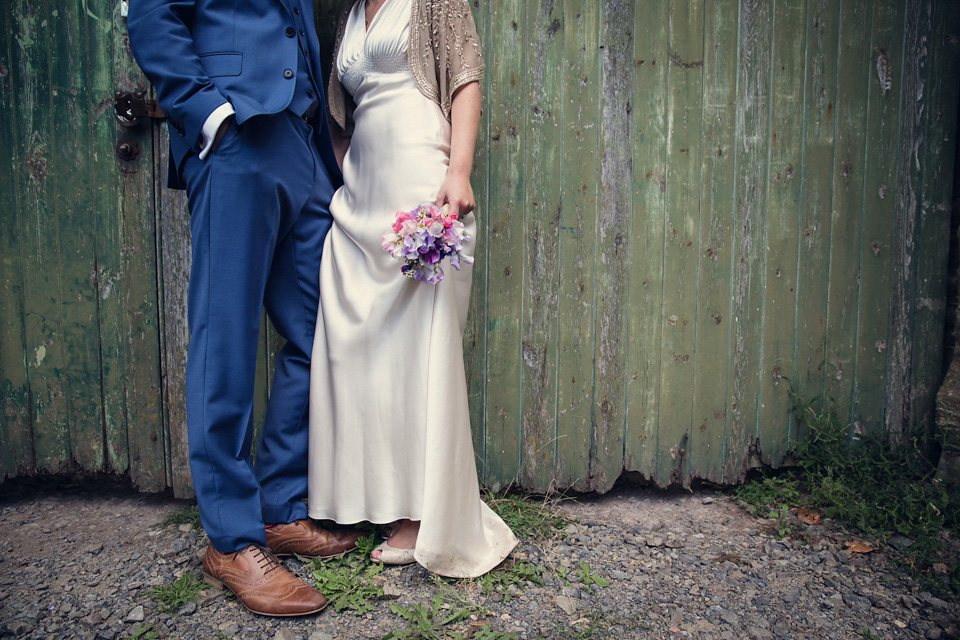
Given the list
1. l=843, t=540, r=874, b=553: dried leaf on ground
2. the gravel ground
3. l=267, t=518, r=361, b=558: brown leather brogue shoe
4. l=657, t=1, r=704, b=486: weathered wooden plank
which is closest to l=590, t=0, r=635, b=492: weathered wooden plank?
l=657, t=1, r=704, b=486: weathered wooden plank

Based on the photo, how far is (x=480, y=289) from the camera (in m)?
2.41

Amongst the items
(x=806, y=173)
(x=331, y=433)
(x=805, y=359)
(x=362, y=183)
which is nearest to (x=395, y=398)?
(x=331, y=433)

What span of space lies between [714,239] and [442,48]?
128 centimetres

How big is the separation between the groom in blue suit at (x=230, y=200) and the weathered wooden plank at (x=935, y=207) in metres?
2.38

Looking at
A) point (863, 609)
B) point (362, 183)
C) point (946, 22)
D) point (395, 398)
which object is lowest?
point (863, 609)

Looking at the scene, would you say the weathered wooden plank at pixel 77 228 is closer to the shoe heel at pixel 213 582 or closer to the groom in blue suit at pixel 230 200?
the groom in blue suit at pixel 230 200

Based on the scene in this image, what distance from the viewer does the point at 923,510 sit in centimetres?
222

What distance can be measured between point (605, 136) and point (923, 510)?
1759mm

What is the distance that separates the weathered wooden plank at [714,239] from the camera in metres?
2.42

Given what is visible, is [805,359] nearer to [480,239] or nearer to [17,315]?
[480,239]

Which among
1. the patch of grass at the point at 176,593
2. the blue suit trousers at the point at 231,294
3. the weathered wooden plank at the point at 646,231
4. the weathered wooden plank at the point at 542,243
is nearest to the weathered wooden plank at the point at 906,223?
the weathered wooden plank at the point at 646,231

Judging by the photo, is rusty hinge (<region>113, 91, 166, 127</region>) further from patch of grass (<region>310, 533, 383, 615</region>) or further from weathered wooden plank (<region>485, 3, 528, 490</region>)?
patch of grass (<region>310, 533, 383, 615</region>)

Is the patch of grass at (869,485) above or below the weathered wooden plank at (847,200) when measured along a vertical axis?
below

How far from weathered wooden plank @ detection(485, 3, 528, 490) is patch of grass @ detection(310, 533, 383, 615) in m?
0.63
